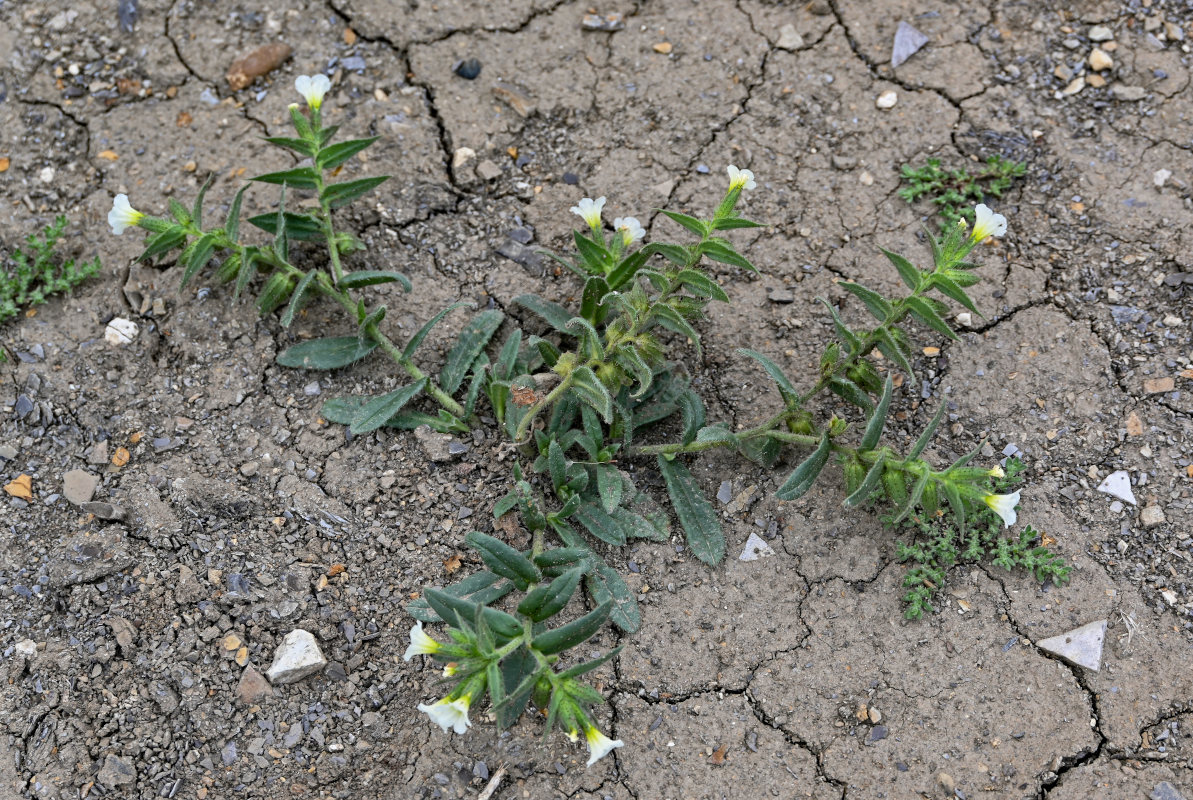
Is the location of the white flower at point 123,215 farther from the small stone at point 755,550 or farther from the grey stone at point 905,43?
the grey stone at point 905,43

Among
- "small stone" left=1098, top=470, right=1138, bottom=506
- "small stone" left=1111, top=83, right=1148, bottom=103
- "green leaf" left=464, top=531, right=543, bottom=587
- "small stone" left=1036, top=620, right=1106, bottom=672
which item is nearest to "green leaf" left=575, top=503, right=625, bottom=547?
"green leaf" left=464, top=531, right=543, bottom=587

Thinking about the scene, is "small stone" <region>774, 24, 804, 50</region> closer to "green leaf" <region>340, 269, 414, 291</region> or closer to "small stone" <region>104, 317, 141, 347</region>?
"green leaf" <region>340, 269, 414, 291</region>

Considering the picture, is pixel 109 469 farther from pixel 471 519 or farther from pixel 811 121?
pixel 811 121

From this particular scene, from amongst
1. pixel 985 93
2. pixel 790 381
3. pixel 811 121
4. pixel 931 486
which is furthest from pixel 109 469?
pixel 985 93

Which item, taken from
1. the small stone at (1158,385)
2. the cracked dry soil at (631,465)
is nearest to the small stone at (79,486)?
the cracked dry soil at (631,465)

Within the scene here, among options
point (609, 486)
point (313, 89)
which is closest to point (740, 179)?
point (609, 486)

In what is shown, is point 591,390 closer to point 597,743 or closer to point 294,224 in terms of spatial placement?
point 597,743
